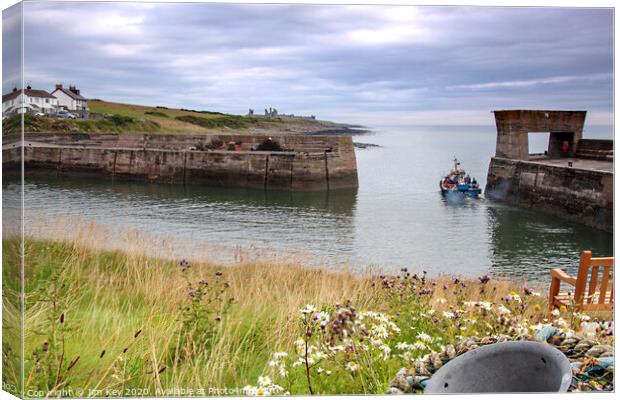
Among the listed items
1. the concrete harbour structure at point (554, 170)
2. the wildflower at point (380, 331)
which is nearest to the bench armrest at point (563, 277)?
the concrete harbour structure at point (554, 170)

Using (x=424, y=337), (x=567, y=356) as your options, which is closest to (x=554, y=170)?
(x=567, y=356)

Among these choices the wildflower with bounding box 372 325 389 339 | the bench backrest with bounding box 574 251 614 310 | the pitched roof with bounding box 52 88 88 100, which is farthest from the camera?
the pitched roof with bounding box 52 88 88 100

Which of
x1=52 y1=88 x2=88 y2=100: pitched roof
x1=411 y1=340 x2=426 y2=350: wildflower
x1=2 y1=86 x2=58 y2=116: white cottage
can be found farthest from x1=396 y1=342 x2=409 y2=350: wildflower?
x1=52 y1=88 x2=88 y2=100: pitched roof

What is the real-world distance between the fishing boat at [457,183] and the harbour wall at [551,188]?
281 mm

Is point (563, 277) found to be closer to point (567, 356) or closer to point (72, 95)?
point (567, 356)

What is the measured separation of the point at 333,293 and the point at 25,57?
10.1 ft

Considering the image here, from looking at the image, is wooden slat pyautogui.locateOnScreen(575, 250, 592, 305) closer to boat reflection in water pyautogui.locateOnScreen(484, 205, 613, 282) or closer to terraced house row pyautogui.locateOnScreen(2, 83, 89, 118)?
boat reflection in water pyautogui.locateOnScreen(484, 205, 613, 282)

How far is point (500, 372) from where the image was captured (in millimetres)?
4812

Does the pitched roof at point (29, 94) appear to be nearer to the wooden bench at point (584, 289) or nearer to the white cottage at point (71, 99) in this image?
the white cottage at point (71, 99)

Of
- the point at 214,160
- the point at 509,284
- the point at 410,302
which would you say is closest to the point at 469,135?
the point at 509,284

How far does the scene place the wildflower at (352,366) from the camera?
470cm

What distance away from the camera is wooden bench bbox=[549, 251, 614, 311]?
18.6ft

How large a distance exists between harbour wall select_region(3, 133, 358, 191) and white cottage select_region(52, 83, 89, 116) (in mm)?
304

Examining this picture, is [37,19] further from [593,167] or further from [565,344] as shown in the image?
[593,167]
